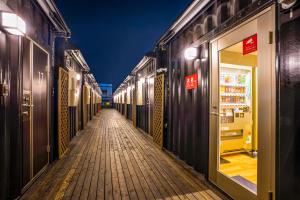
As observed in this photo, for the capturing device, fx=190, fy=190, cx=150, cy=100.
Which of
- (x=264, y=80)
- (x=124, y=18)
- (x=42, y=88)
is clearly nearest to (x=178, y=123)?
(x=264, y=80)

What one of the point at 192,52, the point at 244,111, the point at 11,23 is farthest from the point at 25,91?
the point at 244,111

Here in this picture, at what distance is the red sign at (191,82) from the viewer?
3.67m

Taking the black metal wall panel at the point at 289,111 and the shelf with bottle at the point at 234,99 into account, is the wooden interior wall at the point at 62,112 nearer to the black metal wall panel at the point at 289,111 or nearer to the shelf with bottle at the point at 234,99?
the shelf with bottle at the point at 234,99

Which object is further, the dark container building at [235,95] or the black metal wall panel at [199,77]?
the black metal wall panel at [199,77]

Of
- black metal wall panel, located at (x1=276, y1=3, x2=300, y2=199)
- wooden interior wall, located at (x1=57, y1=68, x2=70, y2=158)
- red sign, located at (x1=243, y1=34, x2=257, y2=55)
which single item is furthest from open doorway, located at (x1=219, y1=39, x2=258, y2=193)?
wooden interior wall, located at (x1=57, y1=68, x2=70, y2=158)

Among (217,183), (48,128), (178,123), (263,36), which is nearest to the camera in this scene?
(263,36)

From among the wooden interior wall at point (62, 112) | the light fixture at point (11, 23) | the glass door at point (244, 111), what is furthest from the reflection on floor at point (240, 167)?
the light fixture at point (11, 23)

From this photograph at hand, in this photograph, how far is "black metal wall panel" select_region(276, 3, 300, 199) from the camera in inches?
68.5

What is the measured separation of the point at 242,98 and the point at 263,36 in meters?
3.27

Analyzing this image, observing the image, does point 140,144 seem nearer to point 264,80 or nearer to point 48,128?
point 48,128

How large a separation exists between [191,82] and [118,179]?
229 centimetres

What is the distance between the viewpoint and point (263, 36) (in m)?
2.11

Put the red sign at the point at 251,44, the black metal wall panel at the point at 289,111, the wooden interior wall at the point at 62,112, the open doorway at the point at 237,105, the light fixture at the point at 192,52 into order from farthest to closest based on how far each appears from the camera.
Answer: the open doorway at the point at 237,105 < the wooden interior wall at the point at 62,112 < the light fixture at the point at 192,52 < the red sign at the point at 251,44 < the black metal wall panel at the point at 289,111

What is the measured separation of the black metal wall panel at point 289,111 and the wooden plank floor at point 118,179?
1.16 m
